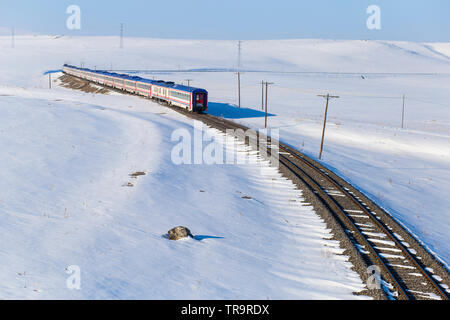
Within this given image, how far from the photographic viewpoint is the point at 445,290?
12375mm

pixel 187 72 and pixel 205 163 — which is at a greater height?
pixel 187 72

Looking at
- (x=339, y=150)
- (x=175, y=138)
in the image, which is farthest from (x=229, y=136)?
(x=339, y=150)

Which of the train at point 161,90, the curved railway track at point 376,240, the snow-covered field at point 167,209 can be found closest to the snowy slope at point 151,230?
the snow-covered field at point 167,209

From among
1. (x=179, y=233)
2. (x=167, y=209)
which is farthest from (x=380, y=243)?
(x=167, y=209)

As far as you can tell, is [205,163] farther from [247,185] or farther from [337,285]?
[337,285]

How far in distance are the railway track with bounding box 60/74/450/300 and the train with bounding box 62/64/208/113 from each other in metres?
24.5

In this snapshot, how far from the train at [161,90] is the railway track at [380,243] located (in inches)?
964

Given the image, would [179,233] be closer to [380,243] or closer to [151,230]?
[151,230]

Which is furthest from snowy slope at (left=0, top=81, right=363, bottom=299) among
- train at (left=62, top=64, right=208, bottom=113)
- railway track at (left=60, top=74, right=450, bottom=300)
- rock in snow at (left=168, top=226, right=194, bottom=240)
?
train at (left=62, top=64, right=208, bottom=113)

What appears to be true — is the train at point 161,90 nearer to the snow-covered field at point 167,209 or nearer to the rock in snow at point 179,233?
the snow-covered field at point 167,209

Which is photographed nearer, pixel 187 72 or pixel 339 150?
pixel 339 150

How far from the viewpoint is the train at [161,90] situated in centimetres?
4762

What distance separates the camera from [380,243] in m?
15.7

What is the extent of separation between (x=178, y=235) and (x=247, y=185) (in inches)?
348
